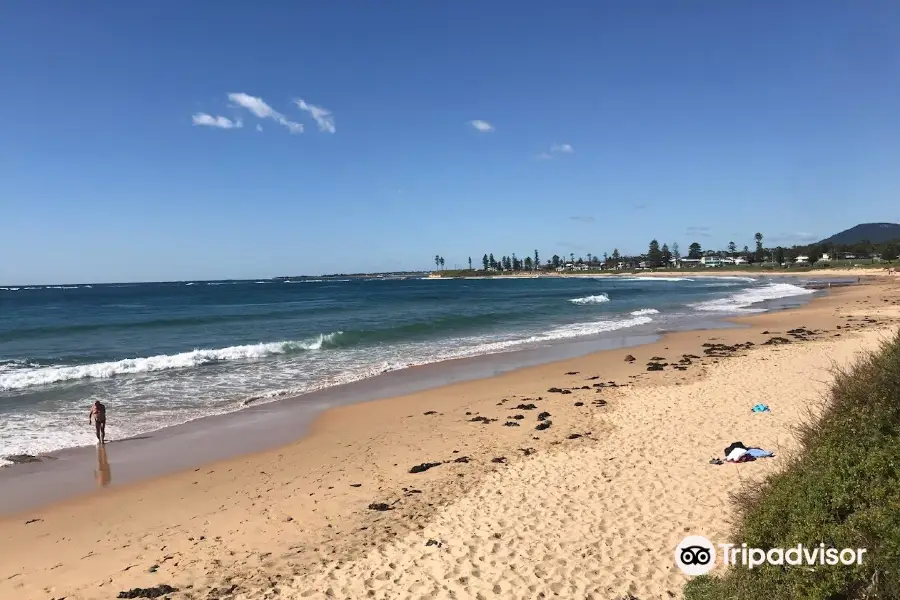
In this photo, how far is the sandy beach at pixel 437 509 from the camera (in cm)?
588

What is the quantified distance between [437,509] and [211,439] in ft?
22.5

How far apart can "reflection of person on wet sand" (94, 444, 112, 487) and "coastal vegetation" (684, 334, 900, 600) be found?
9.71m

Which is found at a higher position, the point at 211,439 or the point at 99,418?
the point at 99,418

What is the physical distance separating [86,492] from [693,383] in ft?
48.4

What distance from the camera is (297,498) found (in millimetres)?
8320

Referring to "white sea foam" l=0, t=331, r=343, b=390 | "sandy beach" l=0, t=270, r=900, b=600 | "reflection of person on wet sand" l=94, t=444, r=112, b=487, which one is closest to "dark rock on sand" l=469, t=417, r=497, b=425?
"sandy beach" l=0, t=270, r=900, b=600

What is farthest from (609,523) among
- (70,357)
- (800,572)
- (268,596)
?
(70,357)

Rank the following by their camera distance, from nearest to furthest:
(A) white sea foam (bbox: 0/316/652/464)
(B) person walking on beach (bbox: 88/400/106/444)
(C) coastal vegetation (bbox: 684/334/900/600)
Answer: (C) coastal vegetation (bbox: 684/334/900/600), (B) person walking on beach (bbox: 88/400/106/444), (A) white sea foam (bbox: 0/316/652/464)

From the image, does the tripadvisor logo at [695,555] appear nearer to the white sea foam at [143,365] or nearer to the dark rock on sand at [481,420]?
the dark rock on sand at [481,420]

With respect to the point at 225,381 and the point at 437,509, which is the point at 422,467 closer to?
Result: the point at 437,509

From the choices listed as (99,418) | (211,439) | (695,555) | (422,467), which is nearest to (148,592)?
(422,467)

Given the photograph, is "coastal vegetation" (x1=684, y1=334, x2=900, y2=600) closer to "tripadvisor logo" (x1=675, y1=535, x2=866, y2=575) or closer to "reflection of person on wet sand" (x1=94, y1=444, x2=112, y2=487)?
"tripadvisor logo" (x1=675, y1=535, x2=866, y2=575)

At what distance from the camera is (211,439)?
39.3 feet

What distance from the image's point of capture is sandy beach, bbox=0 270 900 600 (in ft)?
19.3
